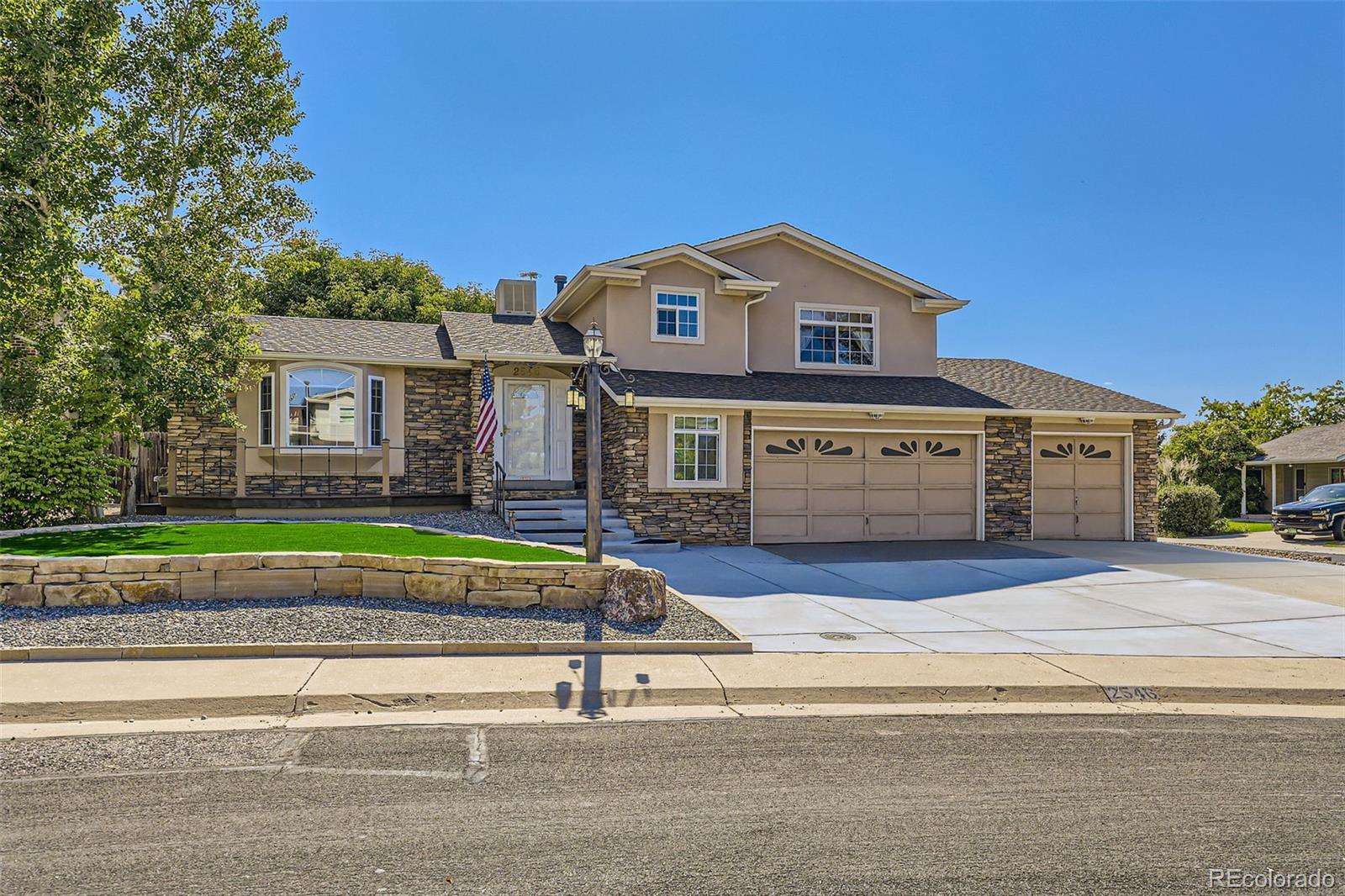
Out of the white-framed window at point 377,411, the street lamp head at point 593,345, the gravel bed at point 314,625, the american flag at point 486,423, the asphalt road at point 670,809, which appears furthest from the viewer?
the white-framed window at point 377,411

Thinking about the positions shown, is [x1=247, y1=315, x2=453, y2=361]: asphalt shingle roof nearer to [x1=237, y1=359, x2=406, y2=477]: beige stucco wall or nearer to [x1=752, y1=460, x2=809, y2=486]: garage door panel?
[x1=237, y1=359, x2=406, y2=477]: beige stucco wall

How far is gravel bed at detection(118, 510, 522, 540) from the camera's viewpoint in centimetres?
1391

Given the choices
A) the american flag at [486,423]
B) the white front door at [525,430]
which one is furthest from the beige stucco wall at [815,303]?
the american flag at [486,423]

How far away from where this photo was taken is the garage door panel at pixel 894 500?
1688 cm

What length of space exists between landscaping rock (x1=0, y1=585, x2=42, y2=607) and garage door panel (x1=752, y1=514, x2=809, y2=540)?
11210mm

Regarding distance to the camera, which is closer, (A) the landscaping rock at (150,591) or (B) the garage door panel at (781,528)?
(A) the landscaping rock at (150,591)

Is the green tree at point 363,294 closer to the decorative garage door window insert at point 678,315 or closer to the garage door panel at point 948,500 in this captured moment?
the decorative garage door window insert at point 678,315

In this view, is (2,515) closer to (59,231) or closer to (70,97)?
(59,231)

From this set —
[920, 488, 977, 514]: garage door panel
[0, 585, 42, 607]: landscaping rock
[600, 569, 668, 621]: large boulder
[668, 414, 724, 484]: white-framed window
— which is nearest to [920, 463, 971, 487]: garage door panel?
[920, 488, 977, 514]: garage door panel

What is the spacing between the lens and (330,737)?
5.40 metres

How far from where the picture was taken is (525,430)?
1708 centimetres

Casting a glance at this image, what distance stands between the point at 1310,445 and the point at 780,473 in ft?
88.0

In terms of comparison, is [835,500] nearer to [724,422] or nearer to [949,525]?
[949,525]

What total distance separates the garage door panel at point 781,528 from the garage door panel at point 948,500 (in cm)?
271
